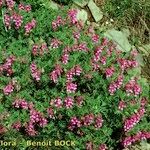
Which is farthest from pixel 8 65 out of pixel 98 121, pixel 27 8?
pixel 98 121

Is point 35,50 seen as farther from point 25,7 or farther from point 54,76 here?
point 25,7

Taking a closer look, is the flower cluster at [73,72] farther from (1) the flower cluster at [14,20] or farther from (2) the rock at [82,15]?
(2) the rock at [82,15]

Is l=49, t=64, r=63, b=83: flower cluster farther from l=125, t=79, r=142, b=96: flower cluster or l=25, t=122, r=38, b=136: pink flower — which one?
l=125, t=79, r=142, b=96: flower cluster

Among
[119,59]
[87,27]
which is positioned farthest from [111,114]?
[87,27]

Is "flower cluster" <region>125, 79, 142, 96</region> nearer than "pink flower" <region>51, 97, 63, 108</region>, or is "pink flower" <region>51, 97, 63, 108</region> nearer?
"pink flower" <region>51, 97, 63, 108</region>

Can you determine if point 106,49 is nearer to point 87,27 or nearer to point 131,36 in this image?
→ point 87,27

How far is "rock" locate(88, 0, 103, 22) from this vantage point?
7980mm

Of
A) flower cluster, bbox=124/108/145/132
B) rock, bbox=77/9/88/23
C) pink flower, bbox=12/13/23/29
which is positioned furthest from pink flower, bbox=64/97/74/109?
rock, bbox=77/9/88/23

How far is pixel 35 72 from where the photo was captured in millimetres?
6109

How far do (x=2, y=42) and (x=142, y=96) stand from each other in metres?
2.22

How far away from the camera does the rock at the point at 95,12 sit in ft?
26.2

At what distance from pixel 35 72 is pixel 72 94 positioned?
0.59 meters

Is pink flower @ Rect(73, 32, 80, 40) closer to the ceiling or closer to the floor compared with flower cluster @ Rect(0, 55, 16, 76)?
closer to the ceiling

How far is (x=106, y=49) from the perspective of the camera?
6566mm
